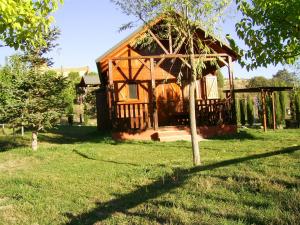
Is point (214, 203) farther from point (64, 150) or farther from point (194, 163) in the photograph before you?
point (64, 150)

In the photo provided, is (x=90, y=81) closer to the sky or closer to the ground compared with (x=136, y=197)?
closer to the sky

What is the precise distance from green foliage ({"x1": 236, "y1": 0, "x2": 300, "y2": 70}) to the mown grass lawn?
2.09 m

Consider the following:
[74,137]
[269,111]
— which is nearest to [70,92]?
[74,137]

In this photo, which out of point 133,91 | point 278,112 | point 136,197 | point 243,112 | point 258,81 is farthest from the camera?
point 258,81

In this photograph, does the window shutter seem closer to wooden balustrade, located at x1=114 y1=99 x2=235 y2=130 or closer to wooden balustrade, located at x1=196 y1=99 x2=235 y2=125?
wooden balustrade, located at x1=114 y1=99 x2=235 y2=130

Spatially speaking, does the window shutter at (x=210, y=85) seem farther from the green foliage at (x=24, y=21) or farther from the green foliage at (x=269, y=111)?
the green foliage at (x=24, y=21)

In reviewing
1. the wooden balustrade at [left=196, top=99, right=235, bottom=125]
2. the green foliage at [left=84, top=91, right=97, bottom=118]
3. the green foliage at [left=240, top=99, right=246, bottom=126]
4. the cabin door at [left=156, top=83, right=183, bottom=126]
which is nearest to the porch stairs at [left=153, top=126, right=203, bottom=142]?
the wooden balustrade at [left=196, top=99, right=235, bottom=125]

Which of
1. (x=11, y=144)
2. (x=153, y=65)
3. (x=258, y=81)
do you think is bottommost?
(x=11, y=144)

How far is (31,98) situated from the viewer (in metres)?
14.7

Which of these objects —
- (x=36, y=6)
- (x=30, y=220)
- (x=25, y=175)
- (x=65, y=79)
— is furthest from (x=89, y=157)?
(x=36, y=6)

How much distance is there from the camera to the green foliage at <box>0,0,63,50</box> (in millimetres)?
4809

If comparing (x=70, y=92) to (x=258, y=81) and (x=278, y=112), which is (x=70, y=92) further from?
(x=258, y=81)

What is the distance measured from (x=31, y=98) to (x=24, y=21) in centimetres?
971

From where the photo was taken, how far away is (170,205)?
6.26 meters
